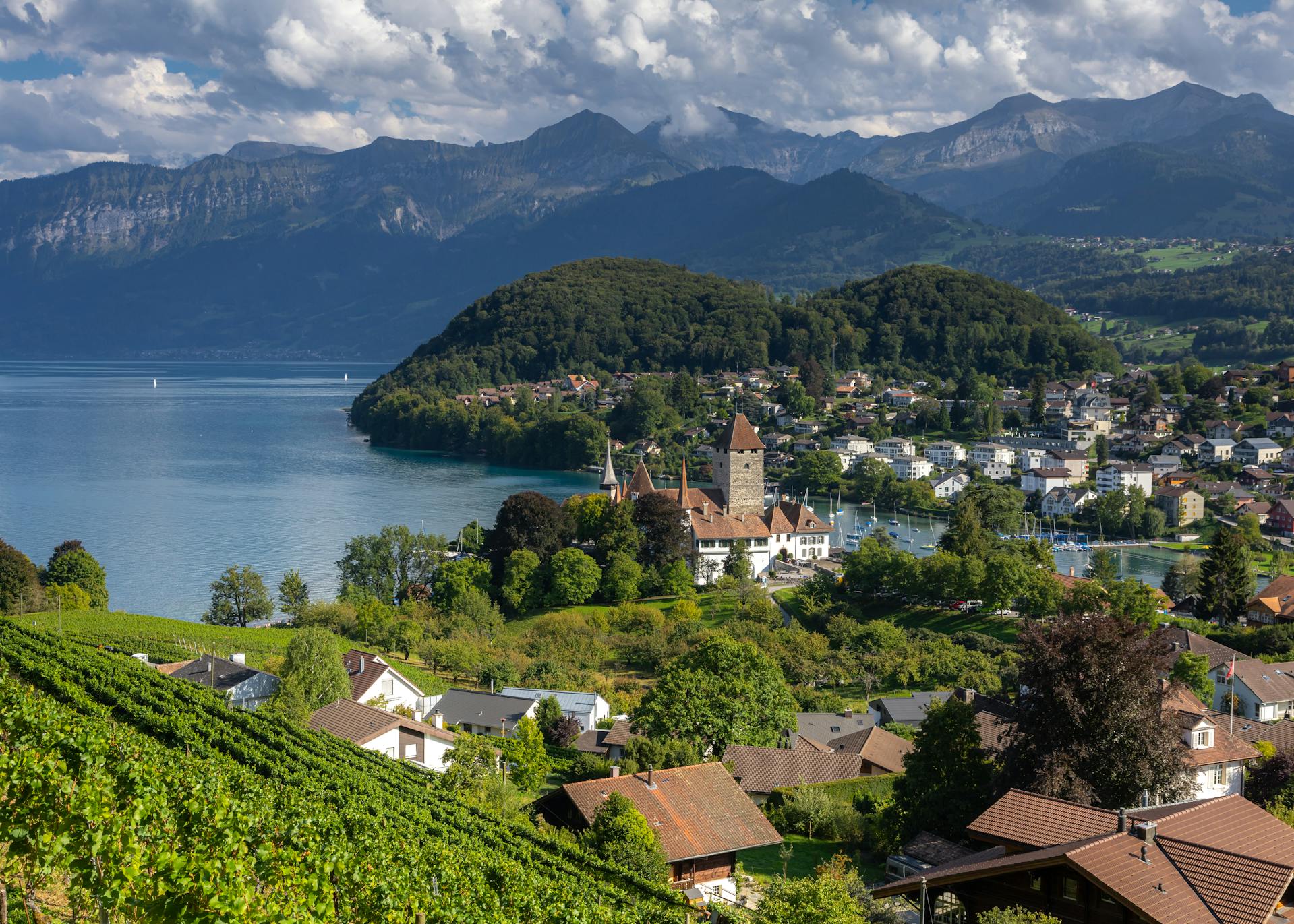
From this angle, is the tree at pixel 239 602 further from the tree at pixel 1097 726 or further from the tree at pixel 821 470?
the tree at pixel 821 470

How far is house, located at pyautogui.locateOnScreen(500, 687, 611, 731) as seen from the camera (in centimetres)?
2675

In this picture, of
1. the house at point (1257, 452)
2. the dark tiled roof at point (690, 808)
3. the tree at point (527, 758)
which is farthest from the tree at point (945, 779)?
the house at point (1257, 452)

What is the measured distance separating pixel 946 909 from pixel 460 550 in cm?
3803

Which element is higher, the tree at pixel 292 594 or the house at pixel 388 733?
the house at pixel 388 733

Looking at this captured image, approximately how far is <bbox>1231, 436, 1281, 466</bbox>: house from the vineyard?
232 feet

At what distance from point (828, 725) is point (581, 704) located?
17.9 ft

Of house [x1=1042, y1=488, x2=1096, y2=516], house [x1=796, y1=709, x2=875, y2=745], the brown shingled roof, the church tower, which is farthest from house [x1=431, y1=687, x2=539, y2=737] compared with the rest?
house [x1=1042, y1=488, x2=1096, y2=516]

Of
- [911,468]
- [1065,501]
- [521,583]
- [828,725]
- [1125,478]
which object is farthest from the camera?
[911,468]

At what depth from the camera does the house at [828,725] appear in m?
26.2

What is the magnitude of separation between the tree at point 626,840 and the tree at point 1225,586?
28782 mm

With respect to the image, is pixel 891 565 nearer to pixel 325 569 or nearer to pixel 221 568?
pixel 325 569

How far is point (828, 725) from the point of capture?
26.8m

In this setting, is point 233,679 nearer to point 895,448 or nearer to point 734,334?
point 895,448

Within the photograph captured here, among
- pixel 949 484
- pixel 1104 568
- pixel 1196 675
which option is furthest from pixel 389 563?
pixel 949 484
